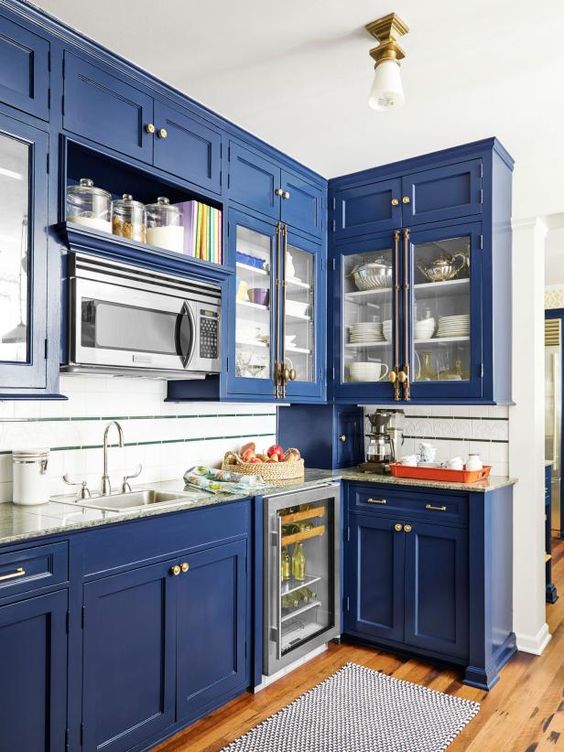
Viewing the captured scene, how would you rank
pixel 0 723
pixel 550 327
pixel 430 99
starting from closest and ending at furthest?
pixel 0 723 → pixel 430 99 → pixel 550 327

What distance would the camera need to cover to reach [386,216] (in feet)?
11.4

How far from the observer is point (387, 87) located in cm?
207

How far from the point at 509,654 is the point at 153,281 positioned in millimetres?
2570

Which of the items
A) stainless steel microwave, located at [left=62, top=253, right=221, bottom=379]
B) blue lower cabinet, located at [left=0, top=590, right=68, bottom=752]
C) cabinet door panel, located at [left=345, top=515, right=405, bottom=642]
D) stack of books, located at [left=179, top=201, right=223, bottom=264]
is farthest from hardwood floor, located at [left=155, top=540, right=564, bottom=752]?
stack of books, located at [left=179, top=201, right=223, bottom=264]

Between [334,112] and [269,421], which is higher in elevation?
[334,112]

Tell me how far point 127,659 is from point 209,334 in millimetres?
1344

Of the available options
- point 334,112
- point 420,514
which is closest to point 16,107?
point 334,112

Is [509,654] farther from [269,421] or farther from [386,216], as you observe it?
[386,216]

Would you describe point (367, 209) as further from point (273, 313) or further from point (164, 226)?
point (164, 226)

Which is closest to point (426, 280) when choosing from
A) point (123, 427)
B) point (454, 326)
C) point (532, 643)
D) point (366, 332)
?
point (454, 326)

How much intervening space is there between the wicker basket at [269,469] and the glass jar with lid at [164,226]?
1.12 metres

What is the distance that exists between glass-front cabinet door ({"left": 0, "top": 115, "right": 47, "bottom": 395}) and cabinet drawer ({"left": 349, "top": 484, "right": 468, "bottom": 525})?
1.85m

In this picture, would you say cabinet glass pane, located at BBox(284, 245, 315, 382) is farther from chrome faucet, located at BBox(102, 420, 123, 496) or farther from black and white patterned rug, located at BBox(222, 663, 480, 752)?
black and white patterned rug, located at BBox(222, 663, 480, 752)

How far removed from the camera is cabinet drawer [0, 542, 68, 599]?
1760mm
